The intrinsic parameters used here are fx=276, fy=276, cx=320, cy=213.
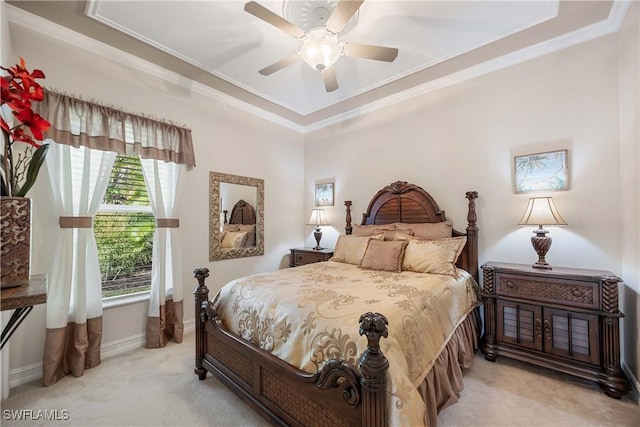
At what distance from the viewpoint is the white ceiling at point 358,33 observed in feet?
7.29

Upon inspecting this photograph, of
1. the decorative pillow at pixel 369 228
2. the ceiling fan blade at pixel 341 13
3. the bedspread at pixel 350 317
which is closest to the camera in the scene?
the bedspread at pixel 350 317

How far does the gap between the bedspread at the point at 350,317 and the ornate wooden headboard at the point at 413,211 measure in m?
0.53

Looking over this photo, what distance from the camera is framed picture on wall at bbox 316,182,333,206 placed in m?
4.47

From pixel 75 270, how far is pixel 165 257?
74cm

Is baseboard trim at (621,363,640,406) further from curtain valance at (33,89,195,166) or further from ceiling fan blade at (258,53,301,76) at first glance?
curtain valance at (33,89,195,166)

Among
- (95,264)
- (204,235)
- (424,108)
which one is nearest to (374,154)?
(424,108)

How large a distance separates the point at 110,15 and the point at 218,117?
147 centimetres

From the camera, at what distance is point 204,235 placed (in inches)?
138

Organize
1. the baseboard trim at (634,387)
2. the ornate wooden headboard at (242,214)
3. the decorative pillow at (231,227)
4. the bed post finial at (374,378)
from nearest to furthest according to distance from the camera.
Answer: the bed post finial at (374,378)
the baseboard trim at (634,387)
the decorative pillow at (231,227)
the ornate wooden headboard at (242,214)

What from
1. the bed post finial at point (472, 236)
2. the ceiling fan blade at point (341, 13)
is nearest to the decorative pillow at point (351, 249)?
the bed post finial at point (472, 236)

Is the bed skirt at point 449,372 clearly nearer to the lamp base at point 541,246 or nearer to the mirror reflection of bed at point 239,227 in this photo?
the lamp base at point 541,246

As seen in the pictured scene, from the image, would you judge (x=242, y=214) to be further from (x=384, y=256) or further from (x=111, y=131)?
(x=384, y=256)

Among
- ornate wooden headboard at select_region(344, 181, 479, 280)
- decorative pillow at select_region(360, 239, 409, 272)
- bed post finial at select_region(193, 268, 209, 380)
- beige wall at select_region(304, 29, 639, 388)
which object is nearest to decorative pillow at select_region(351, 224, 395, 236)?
ornate wooden headboard at select_region(344, 181, 479, 280)

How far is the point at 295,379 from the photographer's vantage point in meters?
1.54
